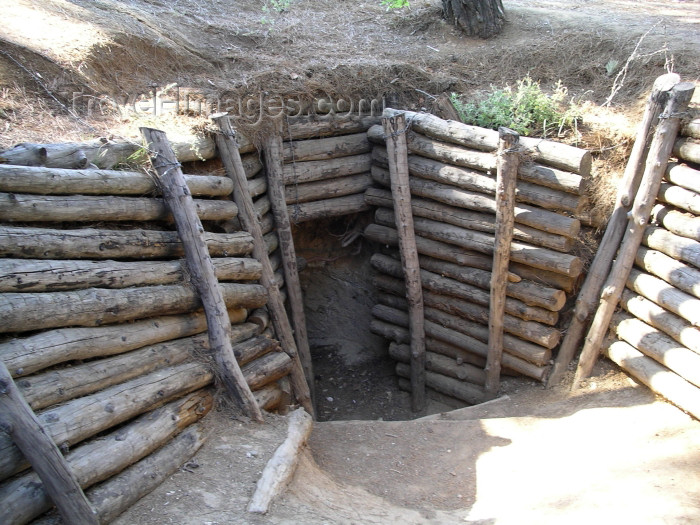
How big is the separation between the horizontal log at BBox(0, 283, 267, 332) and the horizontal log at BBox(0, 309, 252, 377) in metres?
0.07

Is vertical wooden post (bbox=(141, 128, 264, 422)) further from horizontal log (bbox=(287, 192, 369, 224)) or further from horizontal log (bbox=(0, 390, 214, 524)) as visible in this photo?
horizontal log (bbox=(287, 192, 369, 224))

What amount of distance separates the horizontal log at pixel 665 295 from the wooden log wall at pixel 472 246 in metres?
0.60

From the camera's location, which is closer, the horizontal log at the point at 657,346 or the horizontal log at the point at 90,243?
the horizontal log at the point at 90,243

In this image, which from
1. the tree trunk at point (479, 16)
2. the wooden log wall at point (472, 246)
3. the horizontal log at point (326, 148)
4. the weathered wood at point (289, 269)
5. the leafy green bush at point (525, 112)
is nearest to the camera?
the wooden log wall at point (472, 246)

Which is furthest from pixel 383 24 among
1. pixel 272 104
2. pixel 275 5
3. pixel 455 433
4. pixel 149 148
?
pixel 455 433

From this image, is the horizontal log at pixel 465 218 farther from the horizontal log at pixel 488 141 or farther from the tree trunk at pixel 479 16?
the tree trunk at pixel 479 16

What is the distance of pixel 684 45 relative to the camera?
895cm

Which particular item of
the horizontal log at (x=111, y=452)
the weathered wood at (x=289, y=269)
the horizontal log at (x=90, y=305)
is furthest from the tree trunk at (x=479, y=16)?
the horizontal log at (x=111, y=452)

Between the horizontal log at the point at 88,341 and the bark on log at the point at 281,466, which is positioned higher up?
the horizontal log at the point at 88,341

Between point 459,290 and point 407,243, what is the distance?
872 mm

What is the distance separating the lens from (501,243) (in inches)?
291

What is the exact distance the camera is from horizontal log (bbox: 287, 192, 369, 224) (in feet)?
27.6

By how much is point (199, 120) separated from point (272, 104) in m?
1.32

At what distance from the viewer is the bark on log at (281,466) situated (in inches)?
177
